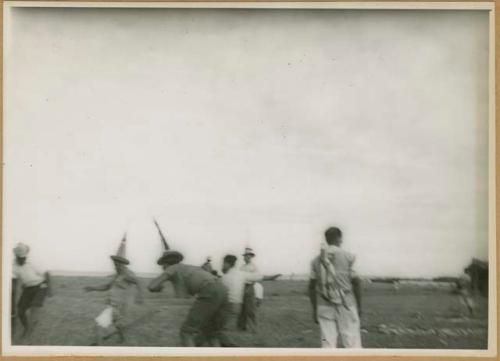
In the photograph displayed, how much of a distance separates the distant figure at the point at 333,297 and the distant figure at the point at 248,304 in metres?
0.43

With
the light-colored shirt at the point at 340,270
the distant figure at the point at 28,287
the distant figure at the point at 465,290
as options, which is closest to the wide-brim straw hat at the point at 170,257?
the distant figure at the point at 28,287

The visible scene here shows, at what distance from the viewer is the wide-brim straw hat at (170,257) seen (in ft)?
26.1

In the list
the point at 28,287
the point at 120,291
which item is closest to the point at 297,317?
the point at 120,291

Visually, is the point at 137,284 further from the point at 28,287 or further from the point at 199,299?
the point at 28,287

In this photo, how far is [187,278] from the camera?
7.94 metres

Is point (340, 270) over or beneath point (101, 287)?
over

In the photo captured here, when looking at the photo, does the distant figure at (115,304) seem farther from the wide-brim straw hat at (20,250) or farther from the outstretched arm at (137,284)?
the wide-brim straw hat at (20,250)

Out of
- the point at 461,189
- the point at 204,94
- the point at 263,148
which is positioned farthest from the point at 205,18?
the point at 461,189

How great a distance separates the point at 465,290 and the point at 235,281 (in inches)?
66.2

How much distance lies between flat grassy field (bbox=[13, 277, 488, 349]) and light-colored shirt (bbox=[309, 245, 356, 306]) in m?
0.11

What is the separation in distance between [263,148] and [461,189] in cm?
148

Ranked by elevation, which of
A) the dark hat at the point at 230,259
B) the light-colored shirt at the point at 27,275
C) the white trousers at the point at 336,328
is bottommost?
the white trousers at the point at 336,328

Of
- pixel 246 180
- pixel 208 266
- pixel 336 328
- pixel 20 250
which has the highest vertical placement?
pixel 246 180

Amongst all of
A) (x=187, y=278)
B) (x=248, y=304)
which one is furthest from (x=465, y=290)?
(x=187, y=278)
